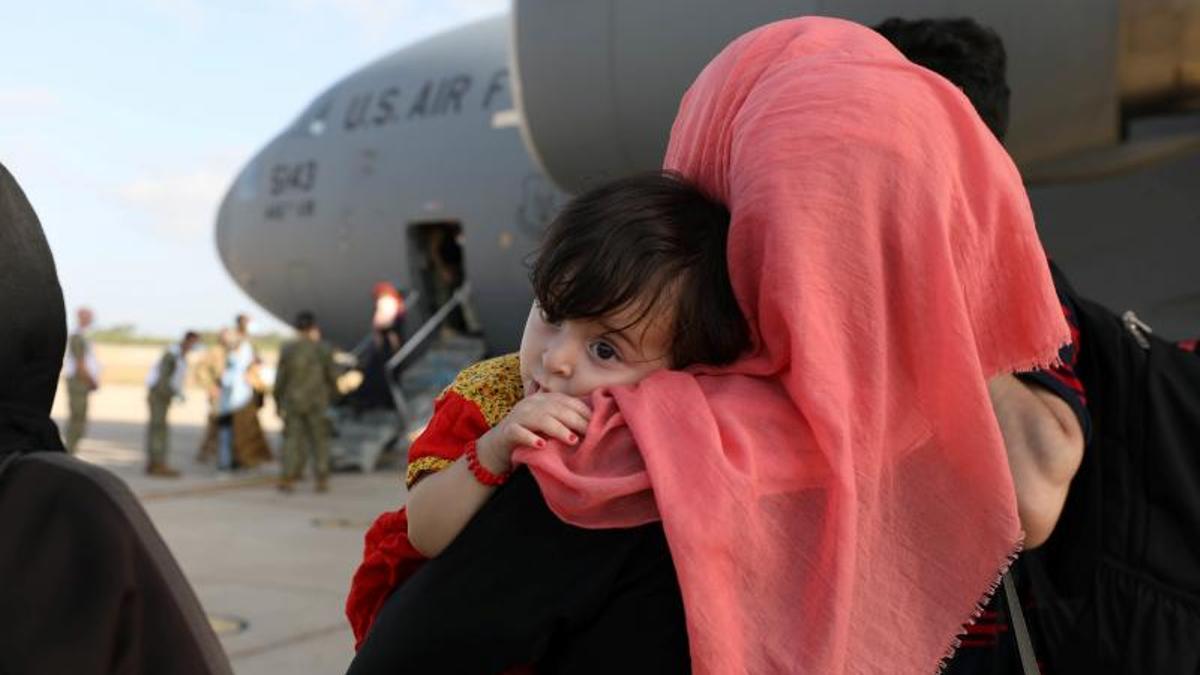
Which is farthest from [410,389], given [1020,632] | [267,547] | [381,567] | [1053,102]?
[381,567]

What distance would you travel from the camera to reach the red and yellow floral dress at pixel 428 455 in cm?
149

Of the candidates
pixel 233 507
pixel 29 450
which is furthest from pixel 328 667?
pixel 233 507

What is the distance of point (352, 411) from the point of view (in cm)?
1373

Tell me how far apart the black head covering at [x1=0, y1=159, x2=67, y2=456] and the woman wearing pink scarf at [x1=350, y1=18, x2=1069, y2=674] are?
529 millimetres

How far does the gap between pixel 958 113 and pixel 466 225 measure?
10.9m

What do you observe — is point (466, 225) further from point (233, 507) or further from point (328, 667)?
point (328, 667)

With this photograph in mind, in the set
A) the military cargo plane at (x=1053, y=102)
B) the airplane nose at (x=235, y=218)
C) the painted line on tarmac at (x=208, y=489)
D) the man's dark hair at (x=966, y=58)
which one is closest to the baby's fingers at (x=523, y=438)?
the man's dark hair at (x=966, y=58)

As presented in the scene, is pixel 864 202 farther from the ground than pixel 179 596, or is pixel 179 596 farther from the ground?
pixel 864 202

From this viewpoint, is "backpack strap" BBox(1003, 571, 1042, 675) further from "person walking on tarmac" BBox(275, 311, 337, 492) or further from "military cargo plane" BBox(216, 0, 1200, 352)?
"person walking on tarmac" BBox(275, 311, 337, 492)

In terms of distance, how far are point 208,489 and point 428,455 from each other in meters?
11.1

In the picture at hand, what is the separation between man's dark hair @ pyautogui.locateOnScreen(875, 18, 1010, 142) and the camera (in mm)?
2133

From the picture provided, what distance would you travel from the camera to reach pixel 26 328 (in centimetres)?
142

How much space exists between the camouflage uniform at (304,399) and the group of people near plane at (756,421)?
32.7ft

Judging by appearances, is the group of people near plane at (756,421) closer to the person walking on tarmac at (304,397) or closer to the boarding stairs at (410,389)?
the person walking on tarmac at (304,397)
